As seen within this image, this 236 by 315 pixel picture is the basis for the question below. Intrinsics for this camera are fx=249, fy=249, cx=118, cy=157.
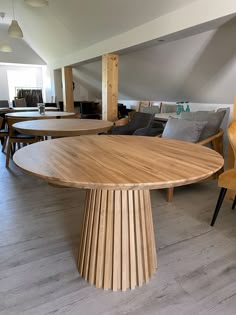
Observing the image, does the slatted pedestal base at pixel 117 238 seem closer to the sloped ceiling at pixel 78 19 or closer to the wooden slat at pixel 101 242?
the wooden slat at pixel 101 242

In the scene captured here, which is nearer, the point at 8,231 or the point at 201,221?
the point at 8,231

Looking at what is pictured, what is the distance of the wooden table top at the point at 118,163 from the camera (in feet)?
3.16

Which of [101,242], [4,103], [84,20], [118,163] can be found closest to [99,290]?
[101,242]

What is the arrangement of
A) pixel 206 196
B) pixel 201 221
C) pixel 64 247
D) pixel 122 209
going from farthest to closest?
pixel 206 196
pixel 201 221
pixel 64 247
pixel 122 209

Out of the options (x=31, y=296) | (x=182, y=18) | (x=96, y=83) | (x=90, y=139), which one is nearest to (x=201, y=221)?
(x=90, y=139)

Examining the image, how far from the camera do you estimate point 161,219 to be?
2.20 metres

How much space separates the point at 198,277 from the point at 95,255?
0.66m

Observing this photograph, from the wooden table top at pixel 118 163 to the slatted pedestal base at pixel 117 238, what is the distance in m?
0.19

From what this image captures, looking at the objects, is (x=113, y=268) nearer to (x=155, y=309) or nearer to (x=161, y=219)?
(x=155, y=309)

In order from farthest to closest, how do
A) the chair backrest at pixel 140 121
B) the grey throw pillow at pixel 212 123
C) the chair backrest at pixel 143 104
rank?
the chair backrest at pixel 143 104 → the chair backrest at pixel 140 121 → the grey throw pillow at pixel 212 123

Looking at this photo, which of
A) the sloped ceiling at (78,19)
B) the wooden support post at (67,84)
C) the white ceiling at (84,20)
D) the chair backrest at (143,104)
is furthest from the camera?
the wooden support post at (67,84)

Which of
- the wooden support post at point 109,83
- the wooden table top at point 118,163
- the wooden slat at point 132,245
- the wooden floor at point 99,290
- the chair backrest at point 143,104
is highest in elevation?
the wooden support post at point 109,83

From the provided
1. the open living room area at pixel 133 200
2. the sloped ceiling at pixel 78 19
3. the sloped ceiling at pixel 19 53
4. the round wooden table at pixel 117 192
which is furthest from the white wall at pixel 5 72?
the round wooden table at pixel 117 192

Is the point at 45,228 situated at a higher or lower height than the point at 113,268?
lower
